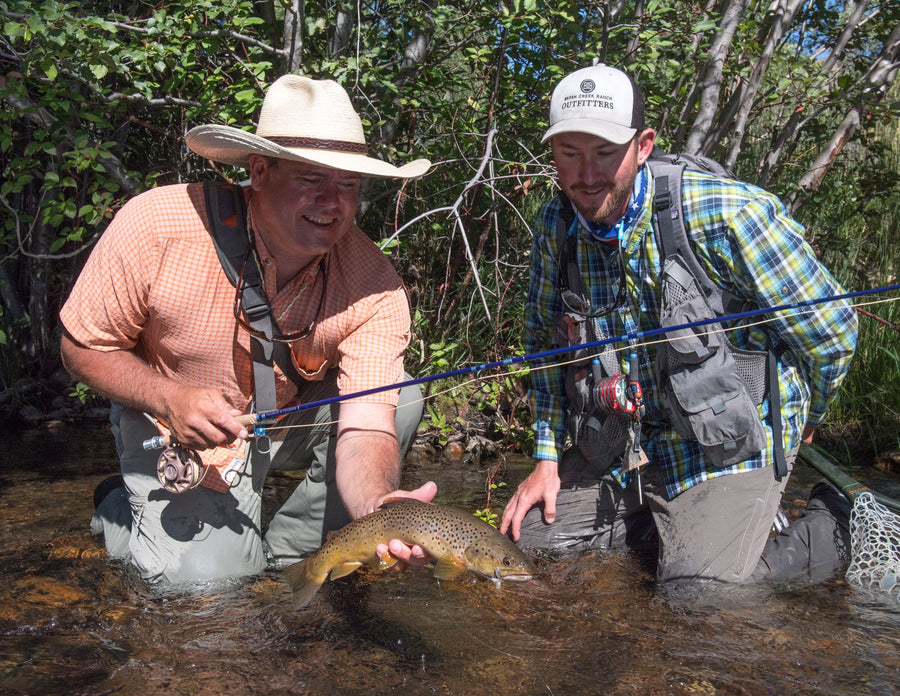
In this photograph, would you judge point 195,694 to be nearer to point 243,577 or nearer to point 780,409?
point 243,577

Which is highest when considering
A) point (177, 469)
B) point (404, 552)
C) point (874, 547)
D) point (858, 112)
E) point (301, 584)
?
point (858, 112)

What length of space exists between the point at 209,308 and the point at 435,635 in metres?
1.68

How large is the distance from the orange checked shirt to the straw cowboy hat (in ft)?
1.11

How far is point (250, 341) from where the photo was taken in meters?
3.84

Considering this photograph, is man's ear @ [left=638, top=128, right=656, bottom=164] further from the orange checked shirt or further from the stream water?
the stream water

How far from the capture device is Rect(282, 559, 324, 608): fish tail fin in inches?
132

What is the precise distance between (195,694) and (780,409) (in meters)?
2.64

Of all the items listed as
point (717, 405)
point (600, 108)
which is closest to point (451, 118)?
point (600, 108)

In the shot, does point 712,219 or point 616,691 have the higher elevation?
point 712,219

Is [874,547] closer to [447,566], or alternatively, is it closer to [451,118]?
[447,566]

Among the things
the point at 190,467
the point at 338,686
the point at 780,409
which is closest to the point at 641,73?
the point at 780,409

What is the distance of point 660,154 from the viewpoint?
4.01 m

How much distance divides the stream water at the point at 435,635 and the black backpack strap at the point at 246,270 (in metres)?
0.96

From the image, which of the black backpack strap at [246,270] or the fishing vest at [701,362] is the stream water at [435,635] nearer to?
the fishing vest at [701,362]
